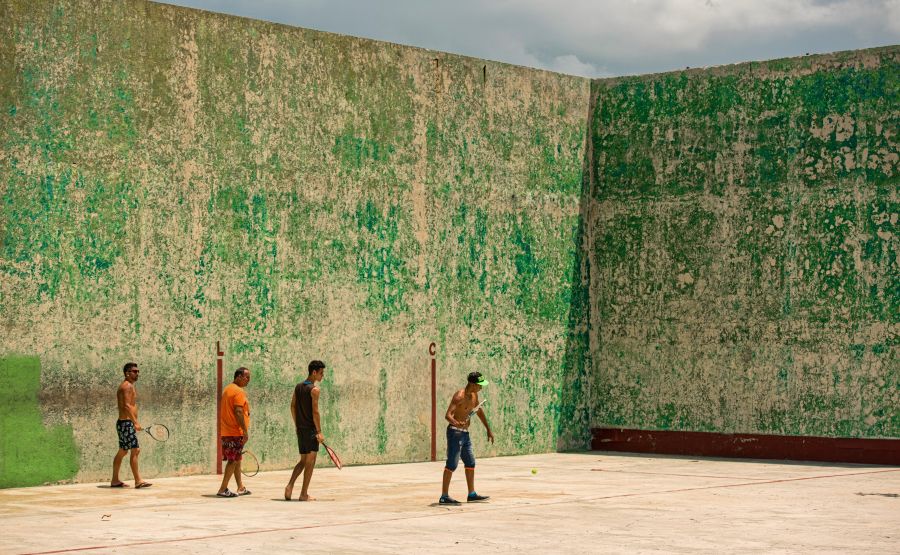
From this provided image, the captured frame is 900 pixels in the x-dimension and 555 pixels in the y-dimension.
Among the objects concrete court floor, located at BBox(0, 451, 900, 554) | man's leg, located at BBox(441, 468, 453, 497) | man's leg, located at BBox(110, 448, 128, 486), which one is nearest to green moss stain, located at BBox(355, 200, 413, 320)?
concrete court floor, located at BBox(0, 451, 900, 554)

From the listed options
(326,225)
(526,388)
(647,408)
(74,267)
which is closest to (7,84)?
(74,267)

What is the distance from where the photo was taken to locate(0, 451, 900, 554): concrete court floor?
13.2 meters

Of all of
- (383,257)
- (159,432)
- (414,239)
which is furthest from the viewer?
(414,239)

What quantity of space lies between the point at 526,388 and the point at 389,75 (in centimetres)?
585

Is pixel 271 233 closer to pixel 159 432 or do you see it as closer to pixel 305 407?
pixel 159 432

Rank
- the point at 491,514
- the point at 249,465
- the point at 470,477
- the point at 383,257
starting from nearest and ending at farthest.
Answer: the point at 491,514 → the point at 470,477 → the point at 249,465 → the point at 383,257

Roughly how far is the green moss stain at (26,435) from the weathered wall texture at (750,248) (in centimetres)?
1034

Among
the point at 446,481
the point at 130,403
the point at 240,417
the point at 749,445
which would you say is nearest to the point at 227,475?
the point at 240,417

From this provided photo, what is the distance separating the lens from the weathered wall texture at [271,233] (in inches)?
730

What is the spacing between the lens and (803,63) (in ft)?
77.0

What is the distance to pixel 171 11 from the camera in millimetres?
19969

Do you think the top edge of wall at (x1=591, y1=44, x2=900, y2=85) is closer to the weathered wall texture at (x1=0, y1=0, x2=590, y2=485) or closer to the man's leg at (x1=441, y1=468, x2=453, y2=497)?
the weathered wall texture at (x1=0, y1=0, x2=590, y2=485)

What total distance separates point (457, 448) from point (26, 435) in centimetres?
571

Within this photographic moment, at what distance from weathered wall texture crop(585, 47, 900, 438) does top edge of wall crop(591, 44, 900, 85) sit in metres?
0.02
